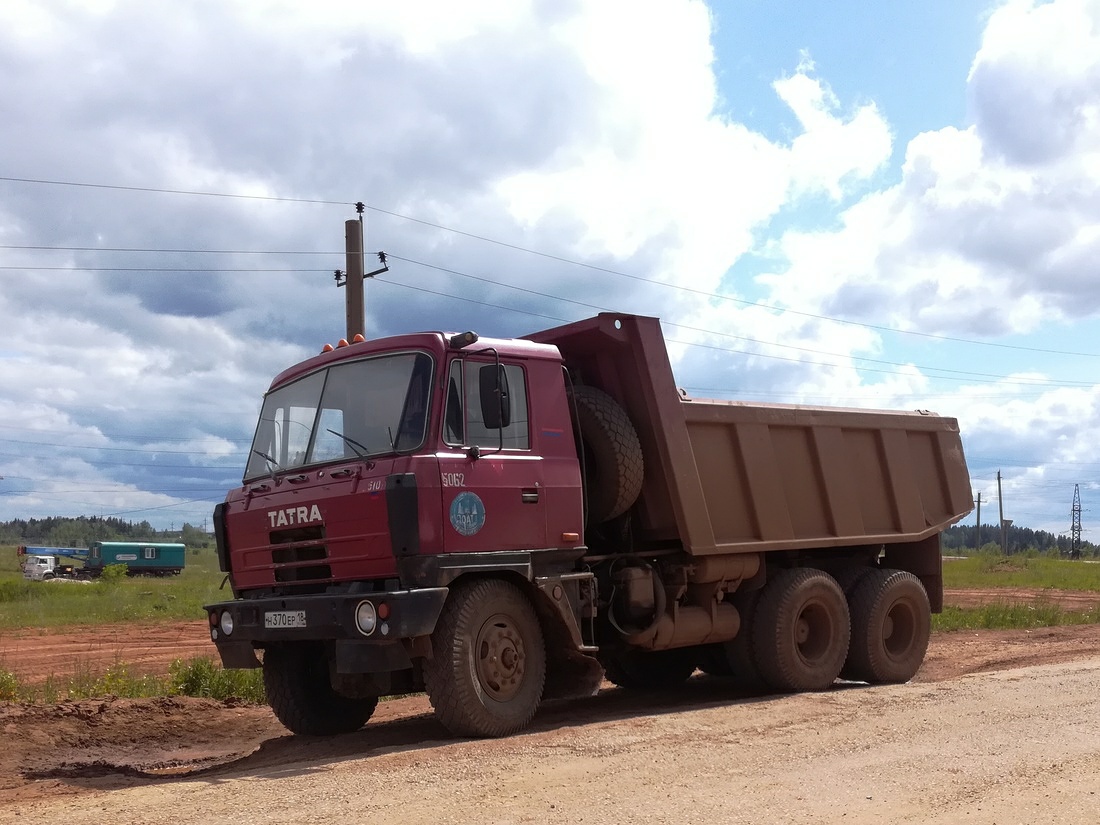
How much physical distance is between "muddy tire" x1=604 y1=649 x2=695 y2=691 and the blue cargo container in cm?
6226

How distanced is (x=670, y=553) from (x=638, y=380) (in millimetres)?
1559

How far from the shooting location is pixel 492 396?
7734 millimetres

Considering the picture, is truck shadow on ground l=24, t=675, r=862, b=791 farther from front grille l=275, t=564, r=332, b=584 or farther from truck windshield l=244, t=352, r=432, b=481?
truck windshield l=244, t=352, r=432, b=481

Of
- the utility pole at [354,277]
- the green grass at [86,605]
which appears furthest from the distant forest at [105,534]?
the utility pole at [354,277]

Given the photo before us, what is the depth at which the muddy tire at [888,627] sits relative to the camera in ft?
36.8

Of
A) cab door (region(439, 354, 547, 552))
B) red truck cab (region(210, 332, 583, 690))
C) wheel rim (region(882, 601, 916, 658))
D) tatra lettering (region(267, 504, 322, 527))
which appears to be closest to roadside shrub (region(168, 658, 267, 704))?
red truck cab (region(210, 332, 583, 690))

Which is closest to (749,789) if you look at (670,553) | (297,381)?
(670,553)

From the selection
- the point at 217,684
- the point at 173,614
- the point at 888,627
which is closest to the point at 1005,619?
the point at 888,627

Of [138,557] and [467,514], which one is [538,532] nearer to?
[467,514]

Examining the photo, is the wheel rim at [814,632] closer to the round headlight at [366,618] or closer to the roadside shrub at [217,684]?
the round headlight at [366,618]

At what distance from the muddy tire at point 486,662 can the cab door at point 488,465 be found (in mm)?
373

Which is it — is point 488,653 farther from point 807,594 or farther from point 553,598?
point 807,594

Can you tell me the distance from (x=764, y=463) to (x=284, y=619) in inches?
186

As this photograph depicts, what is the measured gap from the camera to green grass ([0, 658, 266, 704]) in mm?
11180
